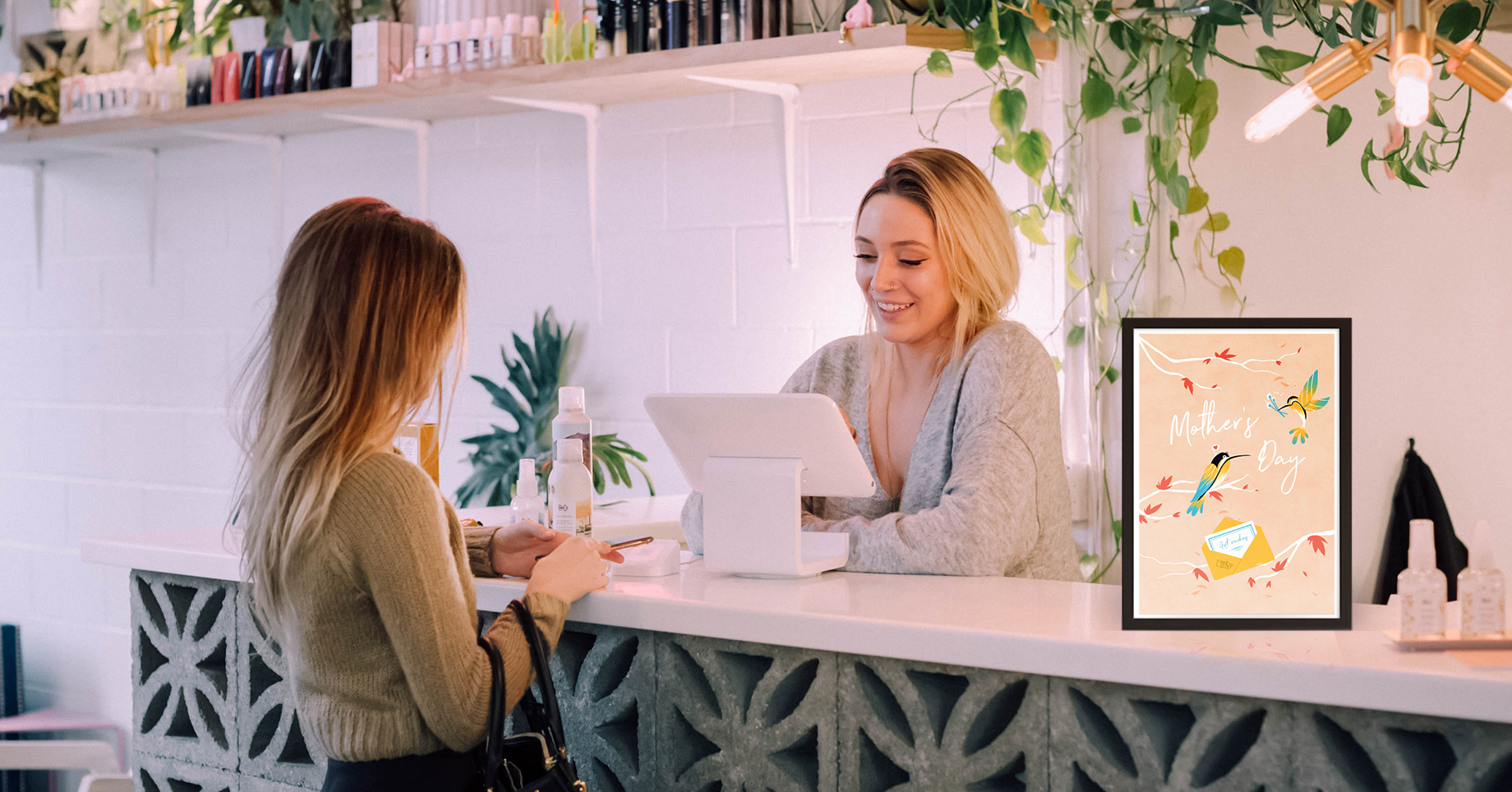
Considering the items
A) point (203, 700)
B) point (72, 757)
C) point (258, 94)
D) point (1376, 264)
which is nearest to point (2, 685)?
point (72, 757)

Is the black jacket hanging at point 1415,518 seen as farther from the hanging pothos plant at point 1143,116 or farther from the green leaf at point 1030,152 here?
the green leaf at point 1030,152

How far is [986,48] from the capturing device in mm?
2252

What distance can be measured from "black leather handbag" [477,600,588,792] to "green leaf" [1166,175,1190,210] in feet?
4.84

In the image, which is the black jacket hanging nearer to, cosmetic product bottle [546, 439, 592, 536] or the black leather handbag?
cosmetic product bottle [546, 439, 592, 536]

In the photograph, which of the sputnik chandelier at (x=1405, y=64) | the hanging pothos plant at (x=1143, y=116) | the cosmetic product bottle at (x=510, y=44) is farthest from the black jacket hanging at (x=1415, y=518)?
the cosmetic product bottle at (x=510, y=44)

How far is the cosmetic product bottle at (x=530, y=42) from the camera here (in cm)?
296

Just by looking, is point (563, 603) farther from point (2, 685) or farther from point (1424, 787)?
point (2, 685)

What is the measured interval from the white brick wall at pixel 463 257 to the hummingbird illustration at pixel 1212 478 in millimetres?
1371

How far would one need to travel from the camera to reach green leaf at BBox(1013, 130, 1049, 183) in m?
2.36

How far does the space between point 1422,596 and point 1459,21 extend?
4.20 feet

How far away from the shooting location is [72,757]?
3.20 m

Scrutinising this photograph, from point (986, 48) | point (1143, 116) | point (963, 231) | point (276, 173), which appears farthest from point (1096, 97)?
point (276, 173)

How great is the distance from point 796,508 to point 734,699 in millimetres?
269

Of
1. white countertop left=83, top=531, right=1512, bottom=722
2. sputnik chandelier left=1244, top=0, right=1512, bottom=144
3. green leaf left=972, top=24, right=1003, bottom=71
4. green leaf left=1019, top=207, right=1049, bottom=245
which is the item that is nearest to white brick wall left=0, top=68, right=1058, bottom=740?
green leaf left=1019, top=207, right=1049, bottom=245
